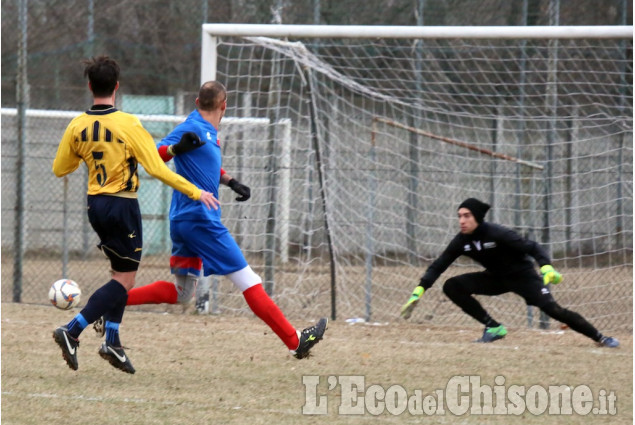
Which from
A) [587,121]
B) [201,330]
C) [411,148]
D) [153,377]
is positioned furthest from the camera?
[411,148]

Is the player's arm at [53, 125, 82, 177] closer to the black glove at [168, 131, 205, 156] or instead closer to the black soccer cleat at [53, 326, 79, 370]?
the black glove at [168, 131, 205, 156]

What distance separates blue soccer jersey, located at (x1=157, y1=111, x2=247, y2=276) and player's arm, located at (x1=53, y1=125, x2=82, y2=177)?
25.3 inches

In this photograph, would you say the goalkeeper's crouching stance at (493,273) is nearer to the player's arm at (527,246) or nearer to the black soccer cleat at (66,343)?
the player's arm at (527,246)

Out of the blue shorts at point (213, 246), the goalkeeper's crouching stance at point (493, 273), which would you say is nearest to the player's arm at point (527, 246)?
the goalkeeper's crouching stance at point (493, 273)

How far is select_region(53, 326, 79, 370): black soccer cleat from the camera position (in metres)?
5.62

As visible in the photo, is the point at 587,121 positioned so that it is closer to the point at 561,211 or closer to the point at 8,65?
the point at 561,211

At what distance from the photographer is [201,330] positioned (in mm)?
8508

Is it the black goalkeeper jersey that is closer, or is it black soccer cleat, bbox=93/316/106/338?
black soccer cleat, bbox=93/316/106/338

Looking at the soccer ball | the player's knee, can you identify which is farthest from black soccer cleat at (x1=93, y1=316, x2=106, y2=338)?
the player's knee

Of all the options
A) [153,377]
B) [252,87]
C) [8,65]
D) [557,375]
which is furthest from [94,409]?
[8,65]

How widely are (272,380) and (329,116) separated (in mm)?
4913

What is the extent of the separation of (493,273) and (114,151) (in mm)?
3901

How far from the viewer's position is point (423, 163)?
1274 centimetres

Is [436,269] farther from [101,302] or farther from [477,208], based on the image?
[101,302]
